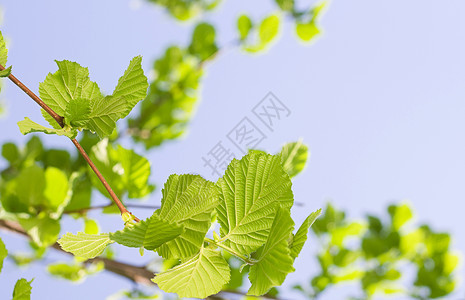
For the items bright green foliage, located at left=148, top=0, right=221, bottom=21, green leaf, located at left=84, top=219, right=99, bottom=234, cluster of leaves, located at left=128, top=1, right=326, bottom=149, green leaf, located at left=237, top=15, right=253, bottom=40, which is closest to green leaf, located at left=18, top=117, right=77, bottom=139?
green leaf, located at left=84, top=219, right=99, bottom=234

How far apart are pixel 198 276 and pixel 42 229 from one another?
312 mm

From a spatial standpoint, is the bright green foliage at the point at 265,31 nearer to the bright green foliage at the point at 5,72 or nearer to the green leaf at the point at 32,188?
the green leaf at the point at 32,188

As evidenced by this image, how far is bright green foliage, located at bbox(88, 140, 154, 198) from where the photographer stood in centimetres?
44

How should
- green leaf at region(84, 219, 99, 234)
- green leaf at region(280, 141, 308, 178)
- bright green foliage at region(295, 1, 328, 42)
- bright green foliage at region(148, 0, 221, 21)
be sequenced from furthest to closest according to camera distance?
bright green foliage at region(148, 0, 221, 21) < bright green foliage at region(295, 1, 328, 42) < green leaf at region(84, 219, 99, 234) < green leaf at region(280, 141, 308, 178)

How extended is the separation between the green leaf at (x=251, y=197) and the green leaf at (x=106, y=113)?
0.23ft

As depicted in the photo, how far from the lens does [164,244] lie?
0.78 ft

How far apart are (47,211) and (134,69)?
0.32 metres

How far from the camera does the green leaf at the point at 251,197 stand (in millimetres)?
241

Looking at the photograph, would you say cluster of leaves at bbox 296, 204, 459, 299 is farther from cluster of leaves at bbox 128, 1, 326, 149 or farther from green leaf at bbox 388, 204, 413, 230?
cluster of leaves at bbox 128, 1, 326, 149

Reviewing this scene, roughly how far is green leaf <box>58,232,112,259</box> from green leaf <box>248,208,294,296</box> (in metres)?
0.09

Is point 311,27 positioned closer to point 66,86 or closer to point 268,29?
point 268,29

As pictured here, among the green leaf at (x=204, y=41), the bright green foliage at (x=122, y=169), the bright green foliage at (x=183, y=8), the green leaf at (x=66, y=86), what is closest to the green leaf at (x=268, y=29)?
the green leaf at (x=204, y=41)

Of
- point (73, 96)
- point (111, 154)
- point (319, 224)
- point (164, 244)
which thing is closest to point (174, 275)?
point (164, 244)

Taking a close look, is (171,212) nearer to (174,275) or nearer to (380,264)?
(174,275)
